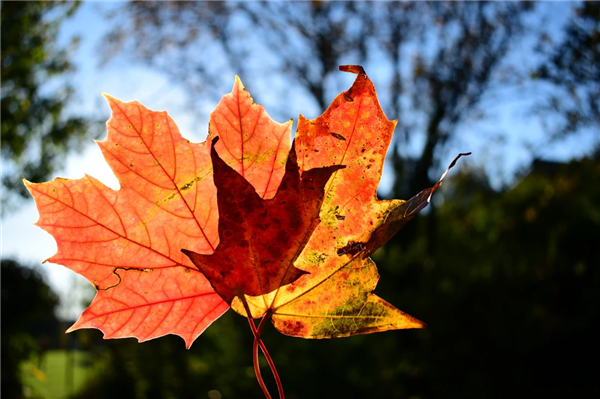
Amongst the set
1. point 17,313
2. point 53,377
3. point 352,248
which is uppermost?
point 53,377

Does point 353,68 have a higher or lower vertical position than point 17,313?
lower

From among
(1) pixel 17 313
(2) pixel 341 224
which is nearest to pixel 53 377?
(1) pixel 17 313

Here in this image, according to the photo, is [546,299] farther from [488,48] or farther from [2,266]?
[2,266]

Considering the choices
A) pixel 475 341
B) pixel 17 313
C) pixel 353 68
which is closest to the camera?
pixel 353 68

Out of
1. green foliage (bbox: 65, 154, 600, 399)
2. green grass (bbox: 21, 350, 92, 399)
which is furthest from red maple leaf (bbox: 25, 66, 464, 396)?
green grass (bbox: 21, 350, 92, 399)

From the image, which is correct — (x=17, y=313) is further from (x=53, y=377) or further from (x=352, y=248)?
(x=53, y=377)

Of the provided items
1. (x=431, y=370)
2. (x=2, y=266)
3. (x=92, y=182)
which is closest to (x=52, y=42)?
(x=2, y=266)

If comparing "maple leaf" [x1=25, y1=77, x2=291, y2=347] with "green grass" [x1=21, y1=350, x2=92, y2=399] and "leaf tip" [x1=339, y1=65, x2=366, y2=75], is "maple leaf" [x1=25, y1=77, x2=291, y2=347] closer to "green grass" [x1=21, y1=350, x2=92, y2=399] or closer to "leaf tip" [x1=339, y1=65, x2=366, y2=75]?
Answer: "leaf tip" [x1=339, y1=65, x2=366, y2=75]
